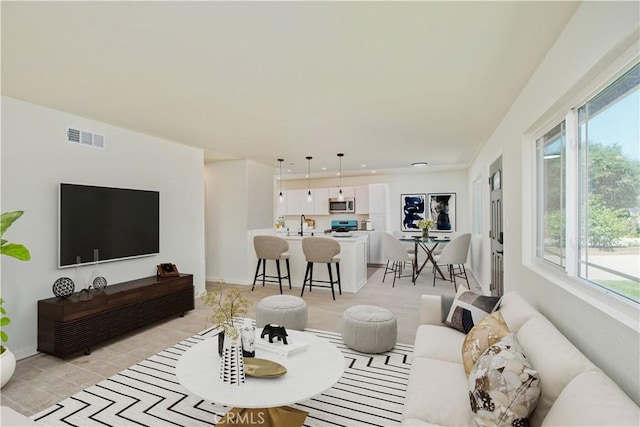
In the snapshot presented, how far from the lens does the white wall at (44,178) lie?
9.73ft

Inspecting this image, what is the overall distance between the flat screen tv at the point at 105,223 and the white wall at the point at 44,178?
11 centimetres

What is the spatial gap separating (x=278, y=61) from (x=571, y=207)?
7.21 ft

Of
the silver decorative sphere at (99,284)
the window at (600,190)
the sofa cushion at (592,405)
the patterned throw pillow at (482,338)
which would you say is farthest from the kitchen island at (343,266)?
the sofa cushion at (592,405)

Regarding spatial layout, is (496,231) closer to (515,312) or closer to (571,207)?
(571,207)

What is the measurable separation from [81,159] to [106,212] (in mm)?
Result: 638

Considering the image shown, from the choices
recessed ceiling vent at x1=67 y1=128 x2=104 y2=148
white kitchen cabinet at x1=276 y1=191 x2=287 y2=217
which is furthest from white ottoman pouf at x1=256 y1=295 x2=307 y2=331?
white kitchen cabinet at x1=276 y1=191 x2=287 y2=217

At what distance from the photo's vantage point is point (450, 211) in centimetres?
802

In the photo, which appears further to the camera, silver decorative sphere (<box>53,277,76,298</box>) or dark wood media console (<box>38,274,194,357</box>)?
silver decorative sphere (<box>53,277,76,298</box>)

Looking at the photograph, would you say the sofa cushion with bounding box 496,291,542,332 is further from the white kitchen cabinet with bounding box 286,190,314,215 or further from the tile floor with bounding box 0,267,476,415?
the white kitchen cabinet with bounding box 286,190,314,215

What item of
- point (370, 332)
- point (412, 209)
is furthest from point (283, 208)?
point (370, 332)

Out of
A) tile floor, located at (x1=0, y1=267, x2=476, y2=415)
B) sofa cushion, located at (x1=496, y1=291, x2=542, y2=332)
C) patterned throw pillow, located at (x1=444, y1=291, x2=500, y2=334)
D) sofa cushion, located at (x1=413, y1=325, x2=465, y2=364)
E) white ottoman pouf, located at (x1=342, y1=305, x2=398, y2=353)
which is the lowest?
tile floor, located at (x1=0, y1=267, x2=476, y2=415)

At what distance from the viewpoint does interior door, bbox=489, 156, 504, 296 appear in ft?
12.5

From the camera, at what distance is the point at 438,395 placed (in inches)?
64.4

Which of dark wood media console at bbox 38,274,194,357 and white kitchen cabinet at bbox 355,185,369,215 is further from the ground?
white kitchen cabinet at bbox 355,185,369,215
